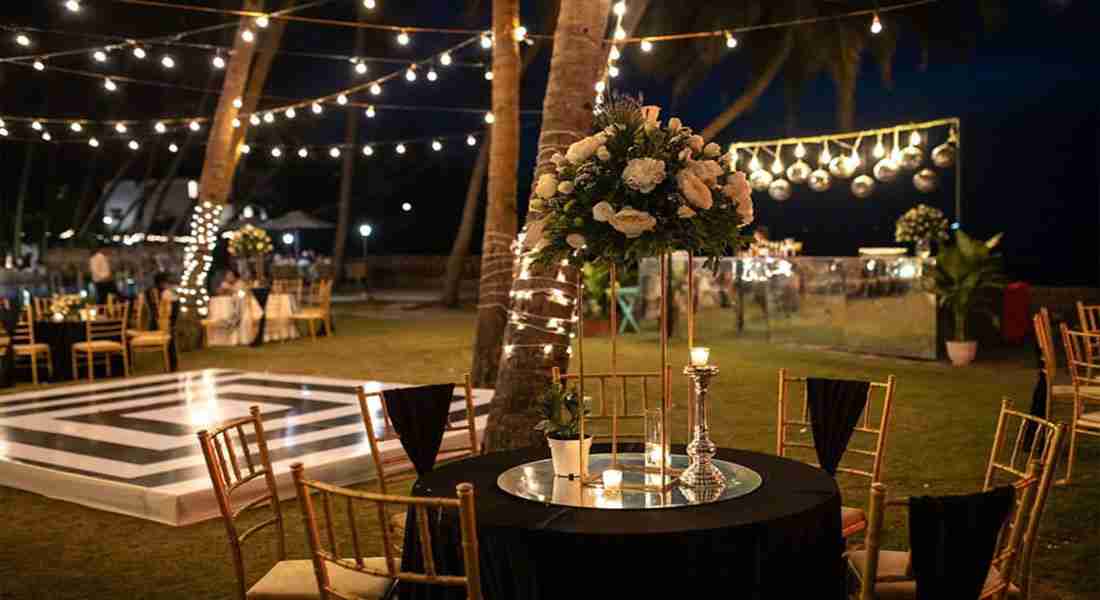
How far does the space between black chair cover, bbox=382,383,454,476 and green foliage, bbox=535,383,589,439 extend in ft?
3.09

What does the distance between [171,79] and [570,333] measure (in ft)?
72.0

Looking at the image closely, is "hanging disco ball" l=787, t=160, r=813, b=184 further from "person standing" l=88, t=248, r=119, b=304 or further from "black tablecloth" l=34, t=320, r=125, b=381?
"person standing" l=88, t=248, r=119, b=304

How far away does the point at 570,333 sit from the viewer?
241 inches

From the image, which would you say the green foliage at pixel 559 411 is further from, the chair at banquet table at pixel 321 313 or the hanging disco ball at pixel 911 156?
the chair at banquet table at pixel 321 313

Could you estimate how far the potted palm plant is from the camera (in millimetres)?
11281

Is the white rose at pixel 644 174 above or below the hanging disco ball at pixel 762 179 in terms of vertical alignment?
below

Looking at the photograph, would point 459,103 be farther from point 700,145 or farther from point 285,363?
point 700,145

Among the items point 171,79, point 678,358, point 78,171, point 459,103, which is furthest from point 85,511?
point 78,171

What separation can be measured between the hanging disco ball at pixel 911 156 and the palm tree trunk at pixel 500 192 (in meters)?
6.41

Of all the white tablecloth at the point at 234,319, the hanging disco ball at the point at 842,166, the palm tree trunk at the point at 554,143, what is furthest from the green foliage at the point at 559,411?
the hanging disco ball at the point at 842,166

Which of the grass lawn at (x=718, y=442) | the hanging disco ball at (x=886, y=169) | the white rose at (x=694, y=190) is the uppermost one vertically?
the hanging disco ball at (x=886, y=169)

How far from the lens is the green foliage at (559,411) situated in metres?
3.14

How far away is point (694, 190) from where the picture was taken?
9.73 ft

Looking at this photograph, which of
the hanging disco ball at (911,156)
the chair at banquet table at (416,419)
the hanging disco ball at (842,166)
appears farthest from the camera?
the hanging disco ball at (842,166)
